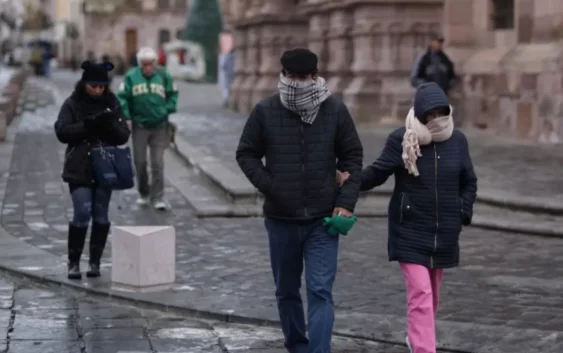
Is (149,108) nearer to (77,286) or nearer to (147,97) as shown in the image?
(147,97)

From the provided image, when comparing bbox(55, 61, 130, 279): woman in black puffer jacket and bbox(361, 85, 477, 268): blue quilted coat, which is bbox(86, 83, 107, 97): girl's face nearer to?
bbox(55, 61, 130, 279): woman in black puffer jacket

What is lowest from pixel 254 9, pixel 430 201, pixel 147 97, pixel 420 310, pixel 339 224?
pixel 420 310

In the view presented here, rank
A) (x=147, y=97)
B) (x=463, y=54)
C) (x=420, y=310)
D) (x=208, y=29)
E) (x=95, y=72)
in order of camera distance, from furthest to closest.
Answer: (x=208, y=29), (x=463, y=54), (x=147, y=97), (x=95, y=72), (x=420, y=310)

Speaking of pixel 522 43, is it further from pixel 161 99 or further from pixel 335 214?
pixel 335 214

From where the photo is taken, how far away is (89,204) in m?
10.0

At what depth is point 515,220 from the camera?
43.2ft

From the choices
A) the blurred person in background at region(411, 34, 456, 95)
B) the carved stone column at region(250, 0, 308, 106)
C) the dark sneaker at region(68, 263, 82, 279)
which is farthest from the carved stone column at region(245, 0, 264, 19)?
the dark sneaker at region(68, 263, 82, 279)

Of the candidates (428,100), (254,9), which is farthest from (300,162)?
(254,9)

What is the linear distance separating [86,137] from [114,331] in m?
1.98

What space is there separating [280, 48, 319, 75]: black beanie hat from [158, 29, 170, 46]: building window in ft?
297

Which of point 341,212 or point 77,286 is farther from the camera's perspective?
point 77,286

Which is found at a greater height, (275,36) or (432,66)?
(275,36)

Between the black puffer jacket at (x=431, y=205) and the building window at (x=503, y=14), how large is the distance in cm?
1610

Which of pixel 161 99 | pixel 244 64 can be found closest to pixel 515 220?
pixel 161 99
